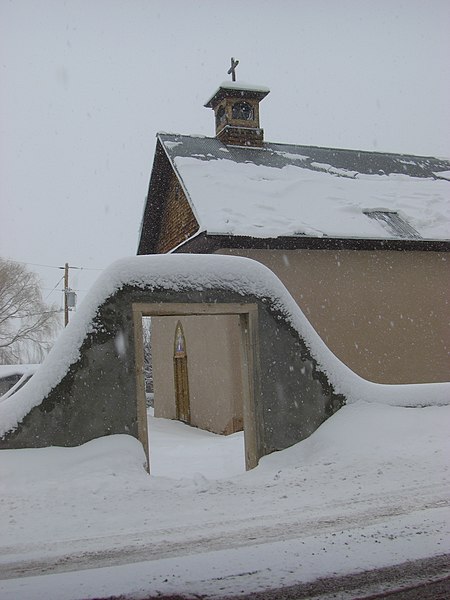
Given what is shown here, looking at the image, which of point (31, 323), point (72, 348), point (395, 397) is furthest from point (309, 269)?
point (31, 323)

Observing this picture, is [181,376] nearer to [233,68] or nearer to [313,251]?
[313,251]

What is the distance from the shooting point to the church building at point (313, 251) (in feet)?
43.4

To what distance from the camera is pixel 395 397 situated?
735 cm

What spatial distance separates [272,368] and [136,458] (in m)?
2.05

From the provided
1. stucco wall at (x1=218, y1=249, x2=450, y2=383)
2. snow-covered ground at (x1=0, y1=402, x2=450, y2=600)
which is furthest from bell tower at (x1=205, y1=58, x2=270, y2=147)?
snow-covered ground at (x1=0, y1=402, x2=450, y2=600)

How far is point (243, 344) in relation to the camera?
285 inches

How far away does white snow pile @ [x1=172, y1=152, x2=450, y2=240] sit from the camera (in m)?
13.2

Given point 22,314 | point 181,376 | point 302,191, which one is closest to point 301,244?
point 302,191

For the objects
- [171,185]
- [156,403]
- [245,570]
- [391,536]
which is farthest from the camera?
[156,403]

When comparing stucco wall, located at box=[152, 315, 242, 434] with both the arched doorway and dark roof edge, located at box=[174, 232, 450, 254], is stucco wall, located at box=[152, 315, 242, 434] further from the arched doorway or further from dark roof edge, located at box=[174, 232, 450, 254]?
dark roof edge, located at box=[174, 232, 450, 254]

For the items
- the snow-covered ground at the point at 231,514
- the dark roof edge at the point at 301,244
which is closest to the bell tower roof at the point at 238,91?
the dark roof edge at the point at 301,244

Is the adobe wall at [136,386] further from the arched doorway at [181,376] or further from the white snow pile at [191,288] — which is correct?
the arched doorway at [181,376]

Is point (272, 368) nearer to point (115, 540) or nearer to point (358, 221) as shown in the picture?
point (115, 540)

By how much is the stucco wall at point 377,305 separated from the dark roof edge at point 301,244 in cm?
13
